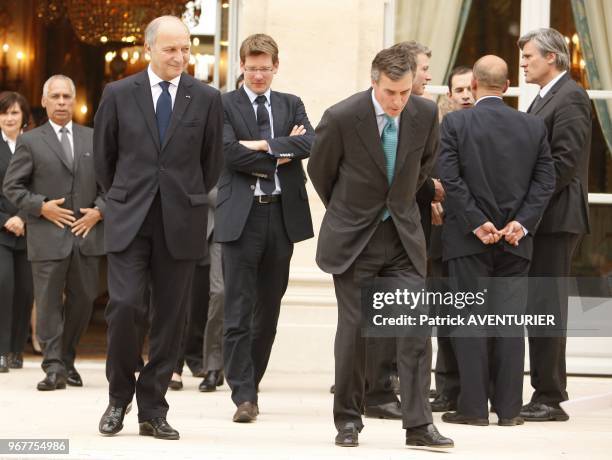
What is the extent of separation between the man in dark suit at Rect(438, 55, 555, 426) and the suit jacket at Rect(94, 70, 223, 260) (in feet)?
4.87

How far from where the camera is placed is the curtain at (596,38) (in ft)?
30.5

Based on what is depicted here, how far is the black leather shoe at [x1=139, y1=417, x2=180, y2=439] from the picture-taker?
6.09 meters

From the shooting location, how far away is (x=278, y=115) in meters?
7.24

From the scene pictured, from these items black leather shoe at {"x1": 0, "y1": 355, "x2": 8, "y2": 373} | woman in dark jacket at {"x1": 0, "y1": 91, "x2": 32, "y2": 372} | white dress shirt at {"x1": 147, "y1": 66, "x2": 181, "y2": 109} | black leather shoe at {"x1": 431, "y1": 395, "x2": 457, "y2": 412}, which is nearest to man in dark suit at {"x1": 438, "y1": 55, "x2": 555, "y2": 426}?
black leather shoe at {"x1": 431, "y1": 395, "x2": 457, "y2": 412}

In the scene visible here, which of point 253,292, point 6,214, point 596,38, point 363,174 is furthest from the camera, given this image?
point 596,38

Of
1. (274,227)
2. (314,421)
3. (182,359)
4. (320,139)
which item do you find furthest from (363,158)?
(182,359)

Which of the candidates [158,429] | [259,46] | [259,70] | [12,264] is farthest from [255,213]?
[12,264]

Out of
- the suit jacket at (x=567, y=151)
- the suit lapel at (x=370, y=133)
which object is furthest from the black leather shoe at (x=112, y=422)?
the suit jacket at (x=567, y=151)

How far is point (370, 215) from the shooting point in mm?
5965

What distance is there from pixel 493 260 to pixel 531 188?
17.1 inches

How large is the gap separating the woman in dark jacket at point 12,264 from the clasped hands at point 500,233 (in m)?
3.69

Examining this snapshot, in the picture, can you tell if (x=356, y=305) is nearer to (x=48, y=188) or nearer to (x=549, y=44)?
(x=549, y=44)

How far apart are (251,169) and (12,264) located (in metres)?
2.99

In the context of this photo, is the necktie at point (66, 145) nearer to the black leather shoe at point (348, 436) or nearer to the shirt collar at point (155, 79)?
the shirt collar at point (155, 79)
